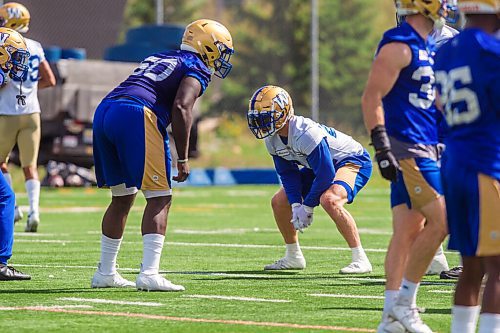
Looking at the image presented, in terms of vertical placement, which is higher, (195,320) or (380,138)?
(380,138)

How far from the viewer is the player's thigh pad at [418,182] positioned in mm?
6816

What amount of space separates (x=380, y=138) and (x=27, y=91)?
8.35 m

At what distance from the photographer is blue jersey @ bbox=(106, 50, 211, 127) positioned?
8734 millimetres

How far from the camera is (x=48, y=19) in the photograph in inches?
1179

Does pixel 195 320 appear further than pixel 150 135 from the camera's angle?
No

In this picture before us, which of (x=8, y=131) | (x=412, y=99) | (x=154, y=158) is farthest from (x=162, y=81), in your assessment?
(x=8, y=131)

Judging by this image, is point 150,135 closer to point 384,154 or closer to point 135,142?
point 135,142

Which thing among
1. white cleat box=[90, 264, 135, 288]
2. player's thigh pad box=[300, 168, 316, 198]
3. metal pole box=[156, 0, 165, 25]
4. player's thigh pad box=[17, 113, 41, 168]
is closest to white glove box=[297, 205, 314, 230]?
player's thigh pad box=[300, 168, 316, 198]

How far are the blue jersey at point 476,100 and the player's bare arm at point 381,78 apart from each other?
86 cm

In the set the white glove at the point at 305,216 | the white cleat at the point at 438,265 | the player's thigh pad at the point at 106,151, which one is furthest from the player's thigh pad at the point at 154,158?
the white cleat at the point at 438,265

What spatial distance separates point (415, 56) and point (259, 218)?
1014 centimetres

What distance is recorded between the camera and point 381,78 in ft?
22.0

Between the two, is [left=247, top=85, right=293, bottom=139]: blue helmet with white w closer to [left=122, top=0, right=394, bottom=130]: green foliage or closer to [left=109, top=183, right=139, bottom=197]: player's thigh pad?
[left=109, top=183, right=139, bottom=197]: player's thigh pad

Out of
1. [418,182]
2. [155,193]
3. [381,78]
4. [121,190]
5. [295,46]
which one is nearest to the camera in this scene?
[381,78]
